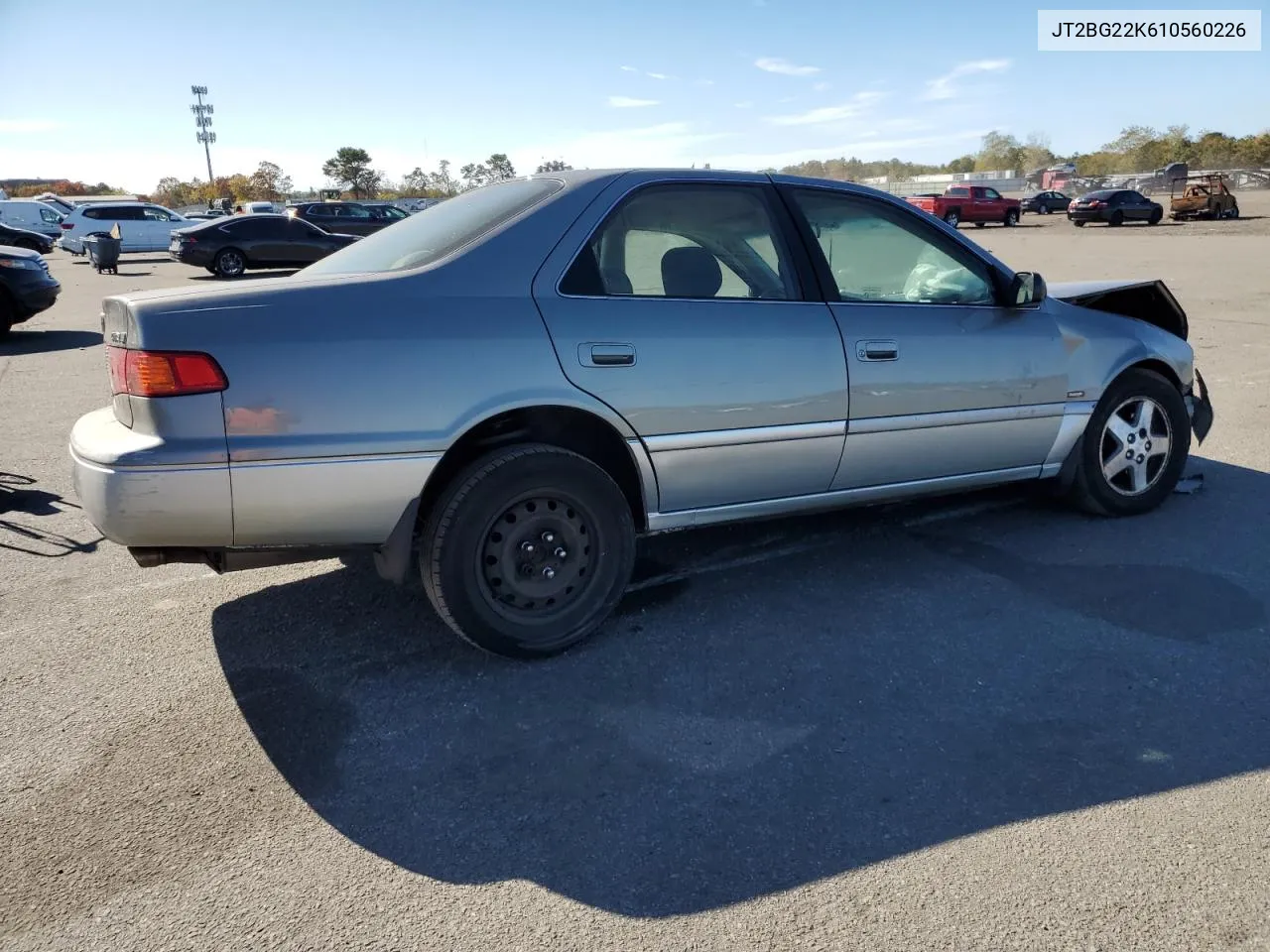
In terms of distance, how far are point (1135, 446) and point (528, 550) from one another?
321cm

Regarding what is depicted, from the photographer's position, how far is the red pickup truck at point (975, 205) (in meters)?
40.0

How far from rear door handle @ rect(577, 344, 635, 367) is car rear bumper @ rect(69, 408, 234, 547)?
1212mm

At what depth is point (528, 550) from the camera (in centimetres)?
346

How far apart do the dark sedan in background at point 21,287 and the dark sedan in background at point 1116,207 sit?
36.7 m

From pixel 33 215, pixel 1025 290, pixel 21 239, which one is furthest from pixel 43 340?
pixel 33 215

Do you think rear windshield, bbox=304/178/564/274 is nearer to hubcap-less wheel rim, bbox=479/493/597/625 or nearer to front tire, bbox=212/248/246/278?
hubcap-less wheel rim, bbox=479/493/597/625

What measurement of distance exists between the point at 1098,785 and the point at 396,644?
7.77ft

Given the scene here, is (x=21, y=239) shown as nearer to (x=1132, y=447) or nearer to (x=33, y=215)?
(x=33, y=215)

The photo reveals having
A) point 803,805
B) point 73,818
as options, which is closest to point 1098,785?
point 803,805

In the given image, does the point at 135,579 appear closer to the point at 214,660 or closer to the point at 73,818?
the point at 214,660

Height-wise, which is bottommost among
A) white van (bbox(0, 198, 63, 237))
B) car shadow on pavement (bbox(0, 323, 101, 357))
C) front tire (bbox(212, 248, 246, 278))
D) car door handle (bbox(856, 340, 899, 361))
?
car shadow on pavement (bbox(0, 323, 101, 357))

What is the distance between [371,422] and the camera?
10.2ft

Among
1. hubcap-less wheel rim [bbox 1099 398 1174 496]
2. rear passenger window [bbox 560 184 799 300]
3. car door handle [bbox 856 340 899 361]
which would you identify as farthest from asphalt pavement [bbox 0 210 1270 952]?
rear passenger window [bbox 560 184 799 300]

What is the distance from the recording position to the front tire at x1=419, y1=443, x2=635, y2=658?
3295 mm
